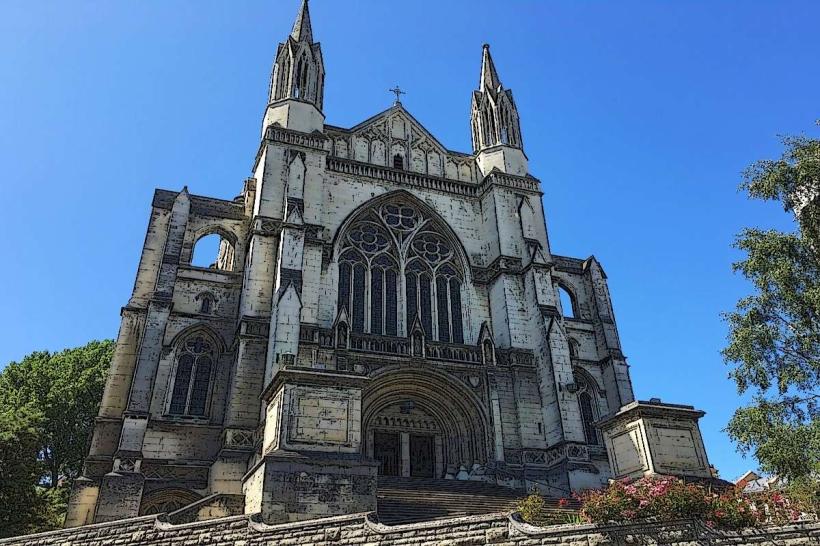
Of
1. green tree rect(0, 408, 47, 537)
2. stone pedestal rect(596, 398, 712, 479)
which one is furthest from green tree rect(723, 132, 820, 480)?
green tree rect(0, 408, 47, 537)

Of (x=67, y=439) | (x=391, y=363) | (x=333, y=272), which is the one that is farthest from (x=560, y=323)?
(x=67, y=439)

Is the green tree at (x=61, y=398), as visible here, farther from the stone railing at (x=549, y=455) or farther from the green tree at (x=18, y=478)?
the stone railing at (x=549, y=455)

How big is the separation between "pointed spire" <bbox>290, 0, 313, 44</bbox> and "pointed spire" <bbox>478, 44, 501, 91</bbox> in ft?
30.3

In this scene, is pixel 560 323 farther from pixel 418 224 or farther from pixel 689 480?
pixel 689 480

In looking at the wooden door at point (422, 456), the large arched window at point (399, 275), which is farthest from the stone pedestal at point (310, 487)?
the large arched window at point (399, 275)

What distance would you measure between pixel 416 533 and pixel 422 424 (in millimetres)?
11932

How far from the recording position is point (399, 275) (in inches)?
992

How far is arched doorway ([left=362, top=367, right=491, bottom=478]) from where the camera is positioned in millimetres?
21281

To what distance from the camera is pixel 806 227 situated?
17.3 m

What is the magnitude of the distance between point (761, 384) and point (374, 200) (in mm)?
16063

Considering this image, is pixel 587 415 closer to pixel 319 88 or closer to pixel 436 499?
pixel 436 499

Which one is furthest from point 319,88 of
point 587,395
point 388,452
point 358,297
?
point 587,395

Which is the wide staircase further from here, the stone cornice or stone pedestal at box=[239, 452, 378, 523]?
the stone cornice

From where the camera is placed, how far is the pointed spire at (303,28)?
29.7 metres
